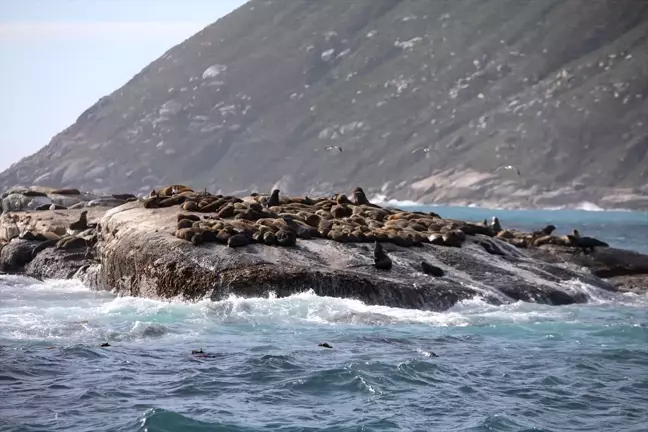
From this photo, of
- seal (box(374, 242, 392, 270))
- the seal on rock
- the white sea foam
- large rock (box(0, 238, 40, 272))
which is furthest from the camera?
the seal on rock

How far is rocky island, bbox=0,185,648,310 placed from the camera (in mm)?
24875

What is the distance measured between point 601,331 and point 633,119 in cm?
15754

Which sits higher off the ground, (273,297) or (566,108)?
(566,108)

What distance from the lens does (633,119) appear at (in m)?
174

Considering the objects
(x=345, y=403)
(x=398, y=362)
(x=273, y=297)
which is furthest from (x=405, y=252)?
(x=345, y=403)

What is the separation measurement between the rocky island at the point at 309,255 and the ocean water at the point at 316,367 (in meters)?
0.68

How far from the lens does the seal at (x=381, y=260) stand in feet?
84.5

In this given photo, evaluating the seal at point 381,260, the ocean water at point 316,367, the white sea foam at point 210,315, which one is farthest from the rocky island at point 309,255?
the ocean water at point 316,367

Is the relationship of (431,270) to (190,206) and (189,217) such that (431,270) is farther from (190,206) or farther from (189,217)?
(190,206)

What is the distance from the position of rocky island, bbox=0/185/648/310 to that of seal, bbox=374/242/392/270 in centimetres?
3

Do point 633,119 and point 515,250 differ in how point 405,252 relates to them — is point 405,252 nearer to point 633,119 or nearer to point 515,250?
point 515,250

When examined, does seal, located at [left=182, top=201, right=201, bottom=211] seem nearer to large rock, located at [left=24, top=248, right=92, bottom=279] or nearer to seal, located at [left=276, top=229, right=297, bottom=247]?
large rock, located at [left=24, top=248, right=92, bottom=279]

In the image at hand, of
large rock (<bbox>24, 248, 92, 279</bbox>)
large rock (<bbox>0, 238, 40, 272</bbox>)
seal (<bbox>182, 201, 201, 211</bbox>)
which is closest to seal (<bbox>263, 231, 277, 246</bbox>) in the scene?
seal (<bbox>182, 201, 201, 211</bbox>)

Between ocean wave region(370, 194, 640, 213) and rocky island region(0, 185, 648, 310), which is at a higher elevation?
ocean wave region(370, 194, 640, 213)
